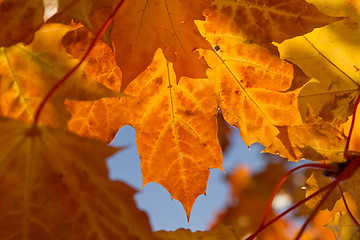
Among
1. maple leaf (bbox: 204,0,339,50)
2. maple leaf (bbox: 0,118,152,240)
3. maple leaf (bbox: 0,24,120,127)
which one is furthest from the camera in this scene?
maple leaf (bbox: 204,0,339,50)

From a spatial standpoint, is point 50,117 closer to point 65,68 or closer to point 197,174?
point 65,68

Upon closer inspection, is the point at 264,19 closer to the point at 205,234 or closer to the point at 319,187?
the point at 319,187

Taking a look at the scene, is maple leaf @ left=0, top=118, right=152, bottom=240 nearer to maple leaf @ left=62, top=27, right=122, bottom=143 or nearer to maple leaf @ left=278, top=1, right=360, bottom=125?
maple leaf @ left=62, top=27, right=122, bottom=143

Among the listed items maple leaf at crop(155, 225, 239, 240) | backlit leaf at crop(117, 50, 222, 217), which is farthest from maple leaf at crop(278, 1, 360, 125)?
maple leaf at crop(155, 225, 239, 240)

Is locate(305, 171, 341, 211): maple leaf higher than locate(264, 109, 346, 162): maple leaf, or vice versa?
locate(264, 109, 346, 162): maple leaf

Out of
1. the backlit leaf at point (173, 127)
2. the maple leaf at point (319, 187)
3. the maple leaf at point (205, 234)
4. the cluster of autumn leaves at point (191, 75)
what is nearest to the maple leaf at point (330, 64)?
the cluster of autumn leaves at point (191, 75)

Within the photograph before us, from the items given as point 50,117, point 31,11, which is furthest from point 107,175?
point 31,11
